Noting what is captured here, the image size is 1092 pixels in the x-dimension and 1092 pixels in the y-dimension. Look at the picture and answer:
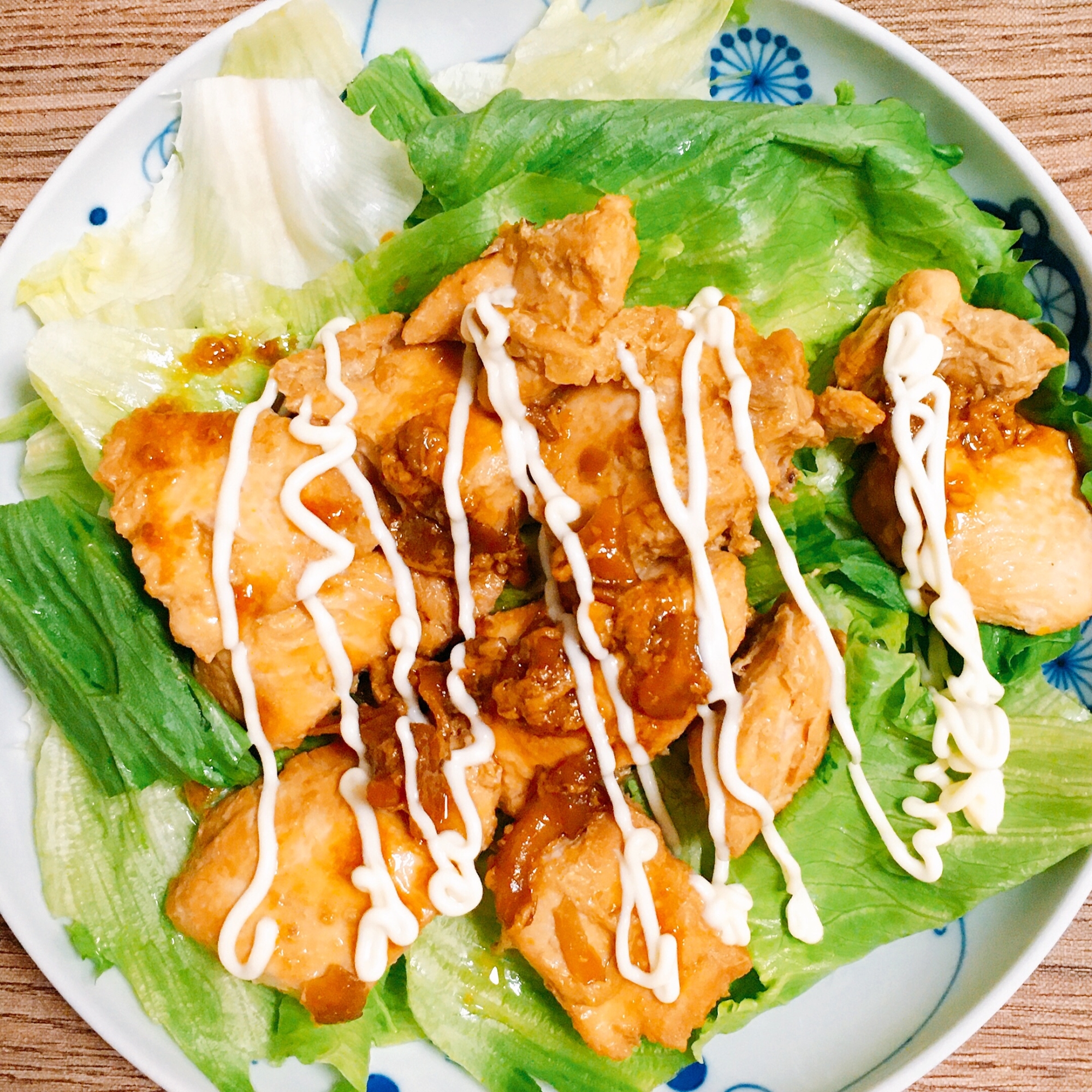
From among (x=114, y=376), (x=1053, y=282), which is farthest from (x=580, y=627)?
(x=1053, y=282)

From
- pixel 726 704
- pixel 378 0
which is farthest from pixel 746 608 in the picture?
pixel 378 0

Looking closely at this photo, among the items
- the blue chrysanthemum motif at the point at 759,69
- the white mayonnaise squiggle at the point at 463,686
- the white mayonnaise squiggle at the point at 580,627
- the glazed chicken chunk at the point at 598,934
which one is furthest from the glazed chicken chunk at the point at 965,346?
the glazed chicken chunk at the point at 598,934

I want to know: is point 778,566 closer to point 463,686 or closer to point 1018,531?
point 1018,531

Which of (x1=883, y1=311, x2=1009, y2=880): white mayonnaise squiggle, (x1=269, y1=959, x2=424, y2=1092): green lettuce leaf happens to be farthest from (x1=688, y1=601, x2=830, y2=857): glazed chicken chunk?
(x1=269, y1=959, x2=424, y2=1092): green lettuce leaf

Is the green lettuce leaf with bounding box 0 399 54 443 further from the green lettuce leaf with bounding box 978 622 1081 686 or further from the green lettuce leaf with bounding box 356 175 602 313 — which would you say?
the green lettuce leaf with bounding box 978 622 1081 686

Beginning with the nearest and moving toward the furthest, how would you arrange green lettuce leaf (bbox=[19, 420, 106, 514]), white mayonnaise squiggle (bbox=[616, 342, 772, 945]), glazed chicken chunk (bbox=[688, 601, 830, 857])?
white mayonnaise squiggle (bbox=[616, 342, 772, 945]) < glazed chicken chunk (bbox=[688, 601, 830, 857]) < green lettuce leaf (bbox=[19, 420, 106, 514])
